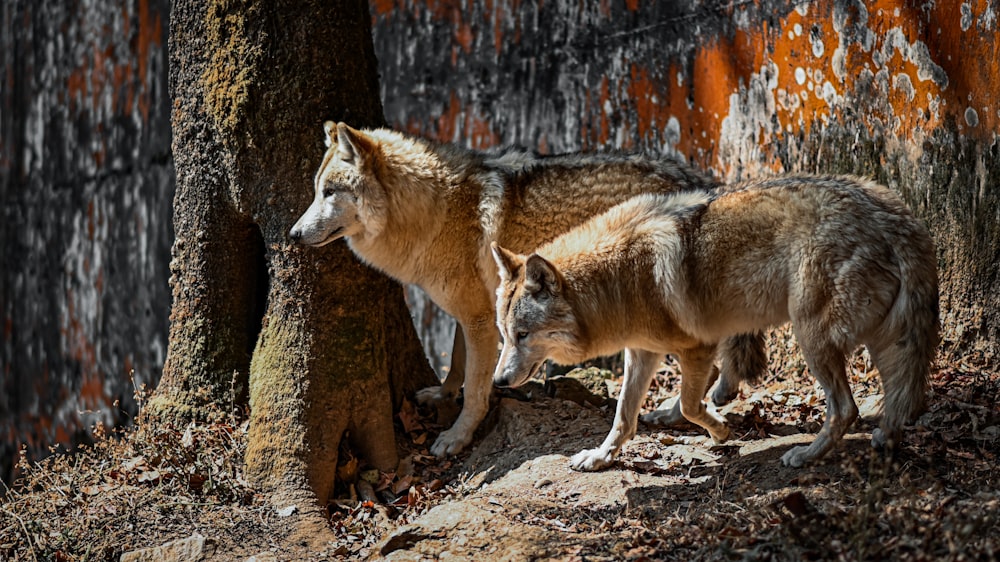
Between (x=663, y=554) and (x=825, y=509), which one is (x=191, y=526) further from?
(x=825, y=509)

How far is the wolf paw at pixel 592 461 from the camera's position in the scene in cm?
532

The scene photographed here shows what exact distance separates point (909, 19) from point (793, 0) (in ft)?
3.37

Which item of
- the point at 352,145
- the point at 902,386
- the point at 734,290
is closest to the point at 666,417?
the point at 734,290

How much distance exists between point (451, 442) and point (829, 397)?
2.54 m

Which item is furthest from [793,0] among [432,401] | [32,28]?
[32,28]

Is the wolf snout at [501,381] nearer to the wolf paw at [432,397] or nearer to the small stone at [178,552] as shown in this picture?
the wolf paw at [432,397]

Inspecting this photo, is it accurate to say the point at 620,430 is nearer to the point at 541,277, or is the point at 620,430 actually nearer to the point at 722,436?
the point at 722,436

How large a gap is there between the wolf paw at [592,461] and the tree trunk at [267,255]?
1332mm

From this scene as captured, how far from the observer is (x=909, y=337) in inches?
180

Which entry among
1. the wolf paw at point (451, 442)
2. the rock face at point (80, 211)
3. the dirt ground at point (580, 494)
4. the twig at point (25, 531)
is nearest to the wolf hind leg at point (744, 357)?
the dirt ground at point (580, 494)

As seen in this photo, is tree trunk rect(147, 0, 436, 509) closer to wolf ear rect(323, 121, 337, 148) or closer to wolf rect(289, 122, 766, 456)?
wolf ear rect(323, 121, 337, 148)

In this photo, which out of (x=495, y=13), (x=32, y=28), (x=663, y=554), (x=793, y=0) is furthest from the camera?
(x=32, y=28)

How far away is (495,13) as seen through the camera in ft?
30.7

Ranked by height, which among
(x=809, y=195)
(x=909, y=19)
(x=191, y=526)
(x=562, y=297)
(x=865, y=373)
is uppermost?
(x=909, y=19)
